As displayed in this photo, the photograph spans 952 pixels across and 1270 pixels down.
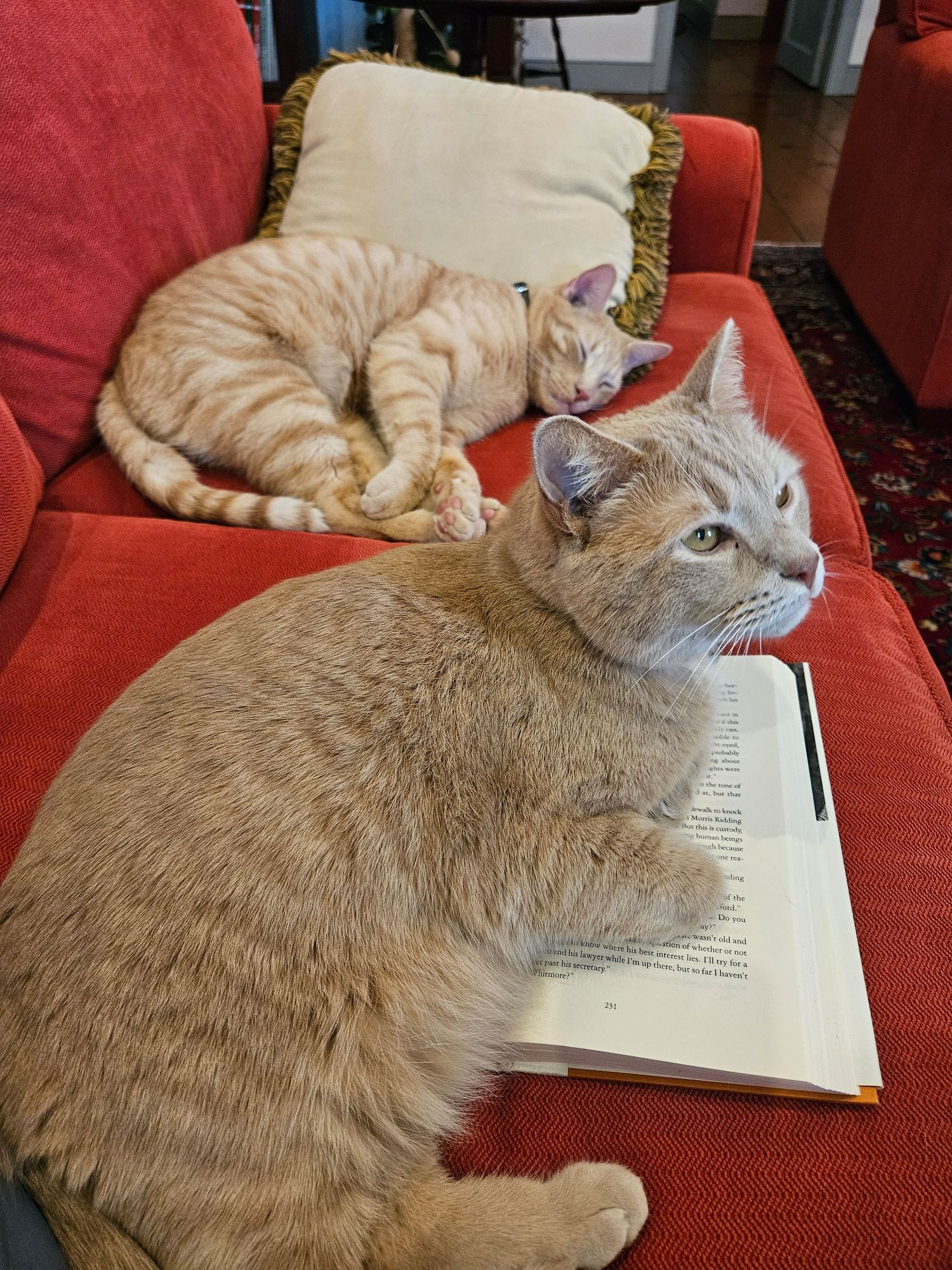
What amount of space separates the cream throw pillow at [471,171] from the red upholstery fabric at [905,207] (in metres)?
1.02

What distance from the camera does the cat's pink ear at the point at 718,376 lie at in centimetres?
96

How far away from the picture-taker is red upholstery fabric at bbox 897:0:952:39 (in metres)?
2.38

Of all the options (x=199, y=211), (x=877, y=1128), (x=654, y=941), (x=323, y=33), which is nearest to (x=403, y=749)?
(x=654, y=941)

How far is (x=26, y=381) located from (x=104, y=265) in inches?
11.3

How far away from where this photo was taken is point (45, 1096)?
64cm

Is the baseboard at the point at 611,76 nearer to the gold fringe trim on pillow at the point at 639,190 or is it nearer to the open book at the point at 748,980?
the gold fringe trim on pillow at the point at 639,190

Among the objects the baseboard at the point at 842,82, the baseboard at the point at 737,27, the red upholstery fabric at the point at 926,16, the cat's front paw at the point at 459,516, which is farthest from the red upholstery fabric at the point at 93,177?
the baseboard at the point at 737,27

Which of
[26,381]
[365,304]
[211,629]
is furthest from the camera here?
[365,304]

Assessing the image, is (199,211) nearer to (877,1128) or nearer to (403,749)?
(403,749)

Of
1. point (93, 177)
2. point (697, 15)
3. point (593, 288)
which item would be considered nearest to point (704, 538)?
point (593, 288)

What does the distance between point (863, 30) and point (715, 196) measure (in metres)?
4.14

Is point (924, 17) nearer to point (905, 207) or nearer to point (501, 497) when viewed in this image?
point (905, 207)

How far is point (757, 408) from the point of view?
1.56 metres

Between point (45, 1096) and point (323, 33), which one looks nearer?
point (45, 1096)
